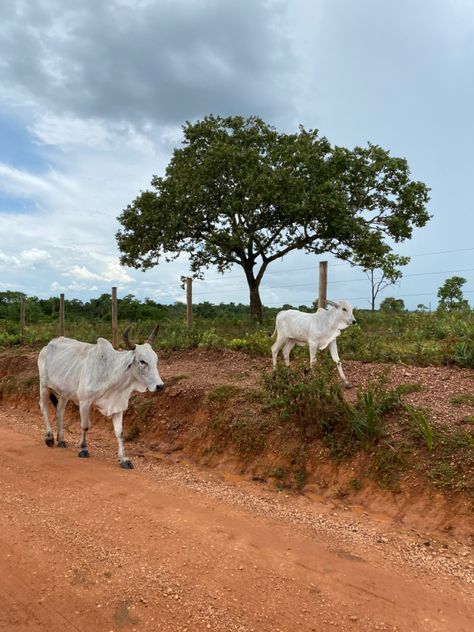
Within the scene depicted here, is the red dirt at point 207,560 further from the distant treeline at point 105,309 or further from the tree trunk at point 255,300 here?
the distant treeline at point 105,309

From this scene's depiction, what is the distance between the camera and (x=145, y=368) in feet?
19.9

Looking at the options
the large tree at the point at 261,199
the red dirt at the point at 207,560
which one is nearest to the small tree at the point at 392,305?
the large tree at the point at 261,199

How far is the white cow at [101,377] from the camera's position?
6.08m

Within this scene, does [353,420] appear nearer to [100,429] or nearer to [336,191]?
[100,429]

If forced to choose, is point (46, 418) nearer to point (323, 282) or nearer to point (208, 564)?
point (208, 564)

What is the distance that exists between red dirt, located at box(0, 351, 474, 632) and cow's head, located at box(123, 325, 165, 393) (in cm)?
105

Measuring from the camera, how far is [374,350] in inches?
344

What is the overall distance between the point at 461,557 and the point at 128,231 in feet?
54.2

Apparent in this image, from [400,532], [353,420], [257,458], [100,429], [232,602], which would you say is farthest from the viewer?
[100,429]

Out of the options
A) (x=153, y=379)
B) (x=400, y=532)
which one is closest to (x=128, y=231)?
(x=153, y=379)

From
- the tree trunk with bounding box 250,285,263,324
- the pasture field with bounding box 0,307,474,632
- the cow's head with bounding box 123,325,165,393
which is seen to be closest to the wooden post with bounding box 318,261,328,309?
the pasture field with bounding box 0,307,474,632

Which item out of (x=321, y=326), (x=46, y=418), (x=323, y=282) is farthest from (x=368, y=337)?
(x=46, y=418)

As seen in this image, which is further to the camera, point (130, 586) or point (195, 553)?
point (195, 553)

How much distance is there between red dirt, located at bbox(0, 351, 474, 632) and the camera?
300cm
